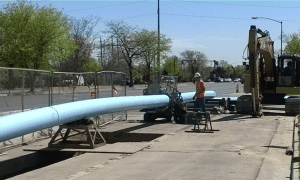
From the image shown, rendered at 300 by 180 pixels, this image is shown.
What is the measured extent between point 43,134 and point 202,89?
19.9 feet

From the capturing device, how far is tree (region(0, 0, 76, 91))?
4047 cm

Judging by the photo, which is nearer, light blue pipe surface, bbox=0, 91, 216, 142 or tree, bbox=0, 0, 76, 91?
light blue pipe surface, bbox=0, 91, 216, 142

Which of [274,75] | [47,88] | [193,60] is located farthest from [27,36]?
[193,60]

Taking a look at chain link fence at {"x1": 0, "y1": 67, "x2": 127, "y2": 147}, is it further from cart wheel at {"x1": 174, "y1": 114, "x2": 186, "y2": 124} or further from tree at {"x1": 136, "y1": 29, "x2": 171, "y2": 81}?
tree at {"x1": 136, "y1": 29, "x2": 171, "y2": 81}

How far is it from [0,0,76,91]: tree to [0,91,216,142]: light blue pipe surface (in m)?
25.9

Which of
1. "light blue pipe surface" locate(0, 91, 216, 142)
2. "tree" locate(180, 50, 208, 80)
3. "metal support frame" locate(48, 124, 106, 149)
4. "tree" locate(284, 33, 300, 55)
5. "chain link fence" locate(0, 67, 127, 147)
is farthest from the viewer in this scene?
"tree" locate(180, 50, 208, 80)

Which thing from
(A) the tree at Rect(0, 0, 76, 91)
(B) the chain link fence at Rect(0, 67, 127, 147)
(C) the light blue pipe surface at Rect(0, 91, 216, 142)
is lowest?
(C) the light blue pipe surface at Rect(0, 91, 216, 142)

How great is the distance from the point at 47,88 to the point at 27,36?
28433 mm

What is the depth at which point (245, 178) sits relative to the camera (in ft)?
26.0

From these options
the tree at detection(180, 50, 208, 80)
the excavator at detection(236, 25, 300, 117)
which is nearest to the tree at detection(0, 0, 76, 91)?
the excavator at detection(236, 25, 300, 117)

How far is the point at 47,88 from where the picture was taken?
13.8 meters

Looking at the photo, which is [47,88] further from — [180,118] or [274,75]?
[274,75]

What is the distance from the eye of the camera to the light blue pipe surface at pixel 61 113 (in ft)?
30.4

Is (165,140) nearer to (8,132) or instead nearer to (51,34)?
(8,132)
